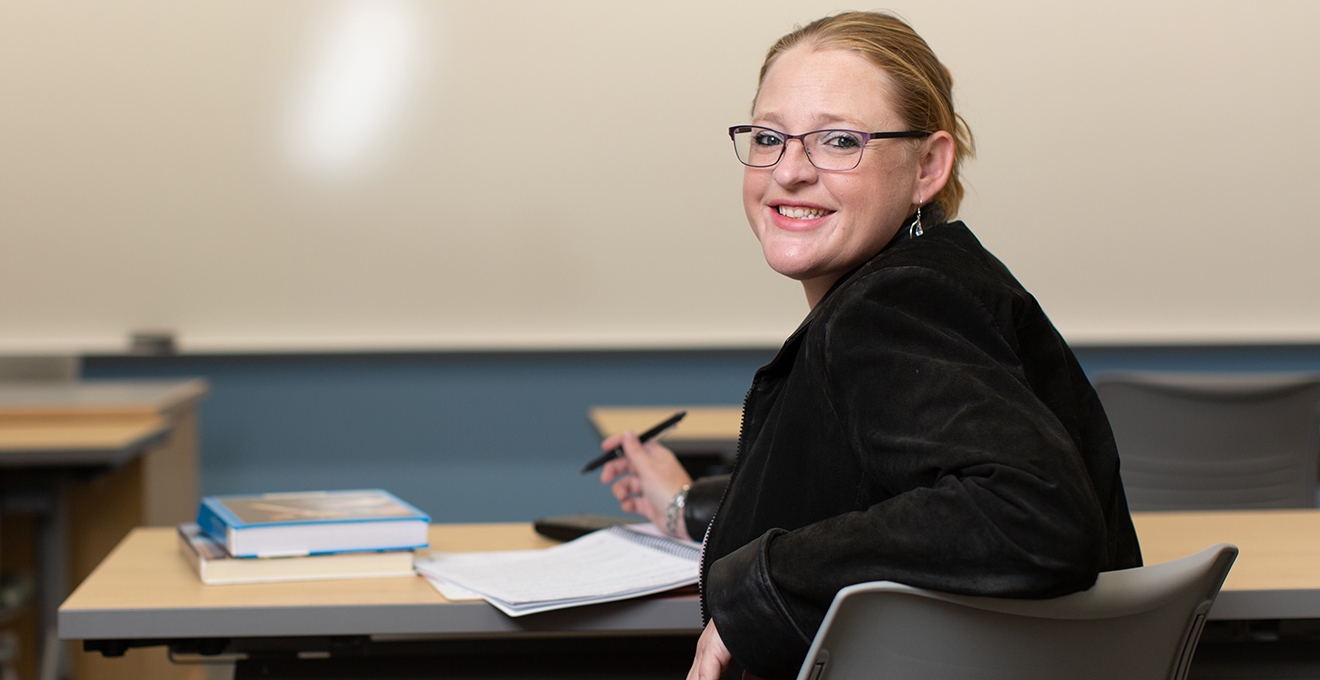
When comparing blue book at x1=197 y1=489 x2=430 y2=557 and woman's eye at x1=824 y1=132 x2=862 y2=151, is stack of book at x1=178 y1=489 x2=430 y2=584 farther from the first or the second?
woman's eye at x1=824 y1=132 x2=862 y2=151

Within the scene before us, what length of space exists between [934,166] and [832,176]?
12cm

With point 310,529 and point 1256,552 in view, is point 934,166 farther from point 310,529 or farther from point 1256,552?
point 310,529

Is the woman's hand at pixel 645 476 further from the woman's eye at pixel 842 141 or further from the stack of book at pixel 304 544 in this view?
the woman's eye at pixel 842 141

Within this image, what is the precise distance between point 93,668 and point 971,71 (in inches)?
122

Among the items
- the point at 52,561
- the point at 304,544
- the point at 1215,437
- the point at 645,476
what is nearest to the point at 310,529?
the point at 304,544

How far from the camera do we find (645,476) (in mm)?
1400

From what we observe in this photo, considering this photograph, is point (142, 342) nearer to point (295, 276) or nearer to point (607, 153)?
point (295, 276)

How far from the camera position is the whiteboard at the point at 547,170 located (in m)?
3.43

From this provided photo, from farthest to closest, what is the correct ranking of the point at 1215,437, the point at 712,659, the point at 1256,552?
the point at 1215,437 < the point at 1256,552 < the point at 712,659

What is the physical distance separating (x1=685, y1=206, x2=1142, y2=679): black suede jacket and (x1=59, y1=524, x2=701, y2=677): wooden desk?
160 millimetres

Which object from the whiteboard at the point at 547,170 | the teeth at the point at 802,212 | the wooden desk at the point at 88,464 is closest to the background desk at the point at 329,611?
the teeth at the point at 802,212

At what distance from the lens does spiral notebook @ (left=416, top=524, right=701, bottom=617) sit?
106 centimetres

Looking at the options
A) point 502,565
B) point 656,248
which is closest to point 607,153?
point 656,248

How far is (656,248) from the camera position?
3654 millimetres
